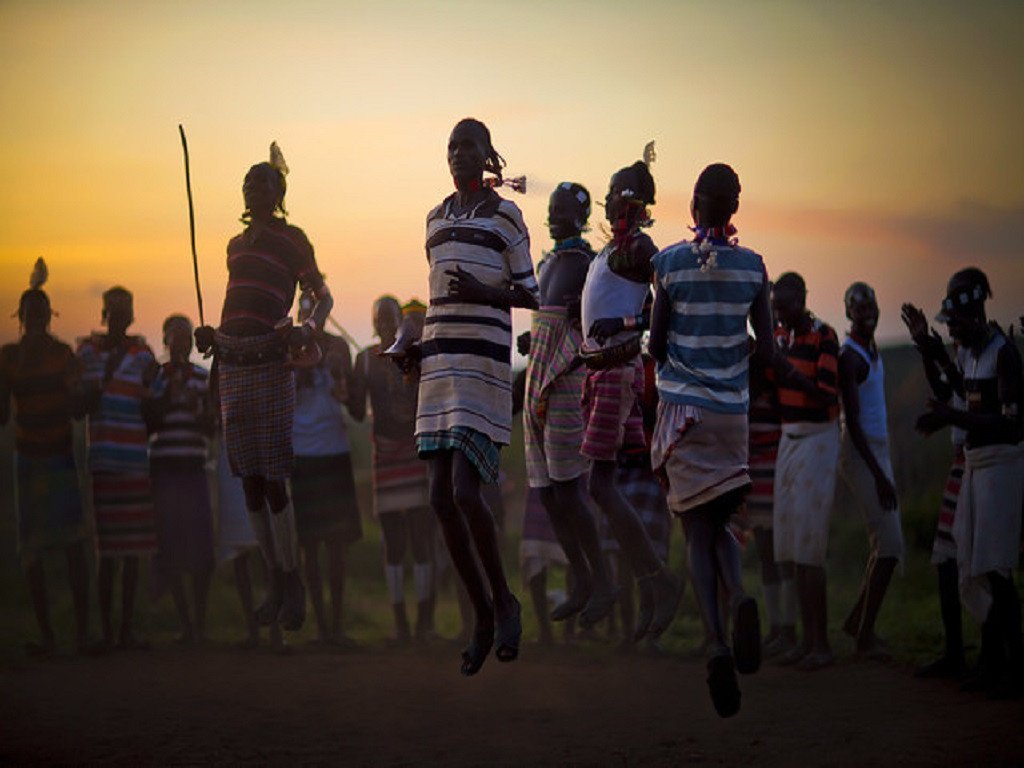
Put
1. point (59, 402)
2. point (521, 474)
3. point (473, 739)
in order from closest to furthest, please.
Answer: point (473, 739) → point (59, 402) → point (521, 474)

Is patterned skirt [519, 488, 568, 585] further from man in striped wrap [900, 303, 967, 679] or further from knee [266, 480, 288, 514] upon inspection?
knee [266, 480, 288, 514]

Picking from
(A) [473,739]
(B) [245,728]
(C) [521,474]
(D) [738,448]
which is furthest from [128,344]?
(C) [521,474]

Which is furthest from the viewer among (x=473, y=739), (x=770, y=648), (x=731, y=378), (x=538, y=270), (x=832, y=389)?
(x=770, y=648)

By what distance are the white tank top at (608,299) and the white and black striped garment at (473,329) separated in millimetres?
766

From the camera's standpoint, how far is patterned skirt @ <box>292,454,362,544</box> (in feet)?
51.0

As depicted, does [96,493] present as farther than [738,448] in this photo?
Yes

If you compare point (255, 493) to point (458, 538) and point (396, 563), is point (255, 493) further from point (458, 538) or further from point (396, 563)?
point (396, 563)

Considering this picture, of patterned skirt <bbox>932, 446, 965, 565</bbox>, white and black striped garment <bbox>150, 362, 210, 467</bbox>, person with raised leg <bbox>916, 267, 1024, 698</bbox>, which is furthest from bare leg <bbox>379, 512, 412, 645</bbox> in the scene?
person with raised leg <bbox>916, 267, 1024, 698</bbox>

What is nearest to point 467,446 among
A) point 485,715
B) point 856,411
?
point 485,715

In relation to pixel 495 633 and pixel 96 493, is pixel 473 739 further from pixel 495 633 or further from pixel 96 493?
pixel 96 493

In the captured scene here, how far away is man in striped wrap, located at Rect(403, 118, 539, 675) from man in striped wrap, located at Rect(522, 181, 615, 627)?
92 centimetres

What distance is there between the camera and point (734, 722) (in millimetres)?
11586

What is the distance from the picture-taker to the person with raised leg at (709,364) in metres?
8.45

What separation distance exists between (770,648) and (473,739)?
3.81m
